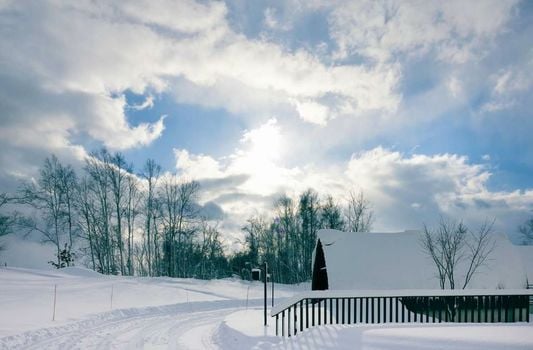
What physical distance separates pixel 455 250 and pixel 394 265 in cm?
320

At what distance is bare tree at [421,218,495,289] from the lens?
18.4 meters

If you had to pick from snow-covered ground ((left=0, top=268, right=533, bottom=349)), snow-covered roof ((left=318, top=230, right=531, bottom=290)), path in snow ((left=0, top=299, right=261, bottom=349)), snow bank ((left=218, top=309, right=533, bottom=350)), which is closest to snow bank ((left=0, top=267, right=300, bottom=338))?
snow-covered ground ((left=0, top=268, right=533, bottom=349))

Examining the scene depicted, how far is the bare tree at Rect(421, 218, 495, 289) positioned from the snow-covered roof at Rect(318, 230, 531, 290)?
0.30 meters

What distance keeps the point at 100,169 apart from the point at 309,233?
86.4 ft

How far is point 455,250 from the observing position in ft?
61.9

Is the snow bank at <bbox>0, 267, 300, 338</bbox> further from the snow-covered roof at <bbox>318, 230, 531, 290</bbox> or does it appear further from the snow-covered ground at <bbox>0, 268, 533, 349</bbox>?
the snow-covered roof at <bbox>318, 230, 531, 290</bbox>

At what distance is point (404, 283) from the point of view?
18.3 m

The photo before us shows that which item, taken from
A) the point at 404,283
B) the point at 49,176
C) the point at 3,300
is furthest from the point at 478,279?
the point at 49,176

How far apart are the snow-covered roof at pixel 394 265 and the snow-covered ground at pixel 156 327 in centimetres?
543

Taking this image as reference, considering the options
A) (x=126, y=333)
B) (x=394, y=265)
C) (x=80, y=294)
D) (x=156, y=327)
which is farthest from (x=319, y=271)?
(x=80, y=294)

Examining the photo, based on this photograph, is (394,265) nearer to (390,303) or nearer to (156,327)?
(390,303)

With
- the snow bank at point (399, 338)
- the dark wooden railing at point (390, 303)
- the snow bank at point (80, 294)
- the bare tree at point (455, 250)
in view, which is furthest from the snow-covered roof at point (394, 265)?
the snow bank at point (399, 338)

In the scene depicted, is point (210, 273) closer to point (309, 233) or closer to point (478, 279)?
point (309, 233)

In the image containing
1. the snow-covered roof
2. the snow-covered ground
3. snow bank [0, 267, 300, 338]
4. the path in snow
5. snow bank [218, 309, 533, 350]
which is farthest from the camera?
the snow-covered roof
